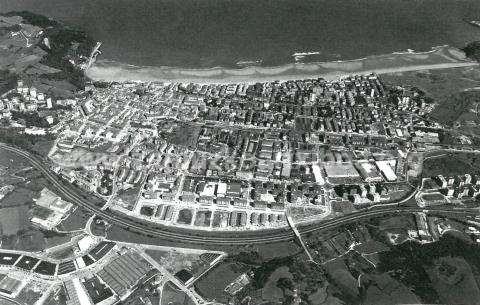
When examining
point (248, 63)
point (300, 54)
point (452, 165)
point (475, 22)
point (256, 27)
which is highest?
point (256, 27)

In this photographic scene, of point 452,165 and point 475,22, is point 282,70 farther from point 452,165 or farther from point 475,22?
point 475,22

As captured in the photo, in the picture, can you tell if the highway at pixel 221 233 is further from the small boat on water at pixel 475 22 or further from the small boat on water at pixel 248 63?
the small boat on water at pixel 475 22

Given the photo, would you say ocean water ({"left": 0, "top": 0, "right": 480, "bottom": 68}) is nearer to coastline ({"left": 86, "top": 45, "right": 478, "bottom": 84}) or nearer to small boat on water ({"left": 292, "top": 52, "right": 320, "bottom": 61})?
small boat on water ({"left": 292, "top": 52, "right": 320, "bottom": 61})

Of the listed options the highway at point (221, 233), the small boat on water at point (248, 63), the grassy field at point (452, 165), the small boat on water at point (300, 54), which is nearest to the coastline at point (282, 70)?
the small boat on water at point (248, 63)

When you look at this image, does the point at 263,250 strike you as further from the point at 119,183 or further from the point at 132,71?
the point at 132,71

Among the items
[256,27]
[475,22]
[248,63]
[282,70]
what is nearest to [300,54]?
[282,70]

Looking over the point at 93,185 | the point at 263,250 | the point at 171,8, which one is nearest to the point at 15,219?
the point at 93,185
